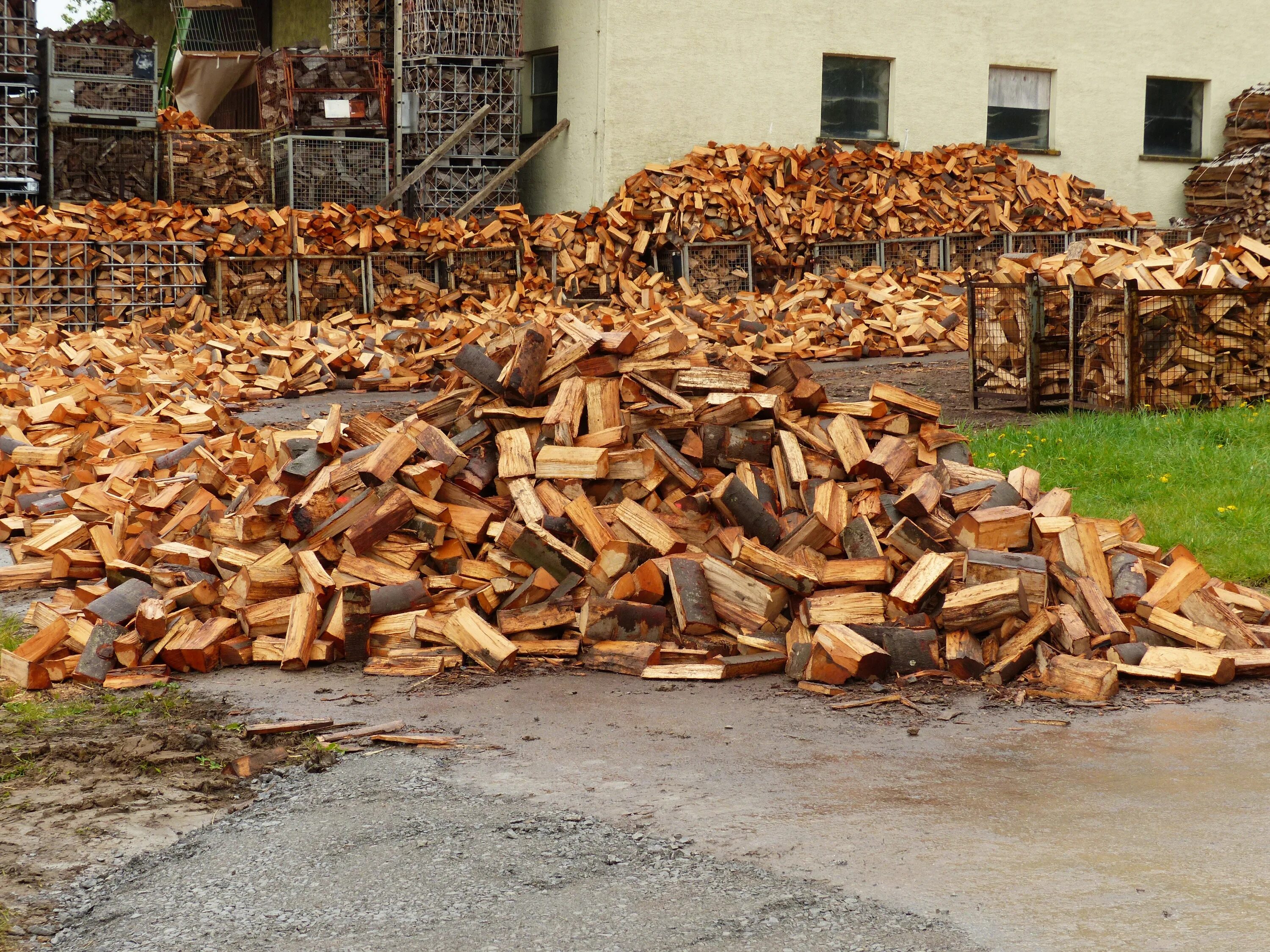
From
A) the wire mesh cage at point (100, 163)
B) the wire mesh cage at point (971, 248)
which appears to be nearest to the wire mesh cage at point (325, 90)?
the wire mesh cage at point (100, 163)

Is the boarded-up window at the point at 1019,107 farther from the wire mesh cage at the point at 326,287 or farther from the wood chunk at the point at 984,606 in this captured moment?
the wood chunk at the point at 984,606

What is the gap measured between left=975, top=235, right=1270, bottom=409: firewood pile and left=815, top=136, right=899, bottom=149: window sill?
32.5ft

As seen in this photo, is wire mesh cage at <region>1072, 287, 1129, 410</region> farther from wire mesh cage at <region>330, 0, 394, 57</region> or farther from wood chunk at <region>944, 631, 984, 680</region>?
wire mesh cage at <region>330, 0, 394, 57</region>

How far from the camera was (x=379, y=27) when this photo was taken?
73.5 ft

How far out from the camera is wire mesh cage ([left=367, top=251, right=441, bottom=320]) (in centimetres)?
1973

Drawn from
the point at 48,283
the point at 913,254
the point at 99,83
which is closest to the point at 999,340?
the point at 913,254

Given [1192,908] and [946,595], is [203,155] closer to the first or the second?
[946,595]

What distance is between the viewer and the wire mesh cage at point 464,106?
68.6ft

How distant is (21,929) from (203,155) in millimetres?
18816

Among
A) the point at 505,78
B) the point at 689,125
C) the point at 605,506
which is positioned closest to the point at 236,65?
the point at 505,78

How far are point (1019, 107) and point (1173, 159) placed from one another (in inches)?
125

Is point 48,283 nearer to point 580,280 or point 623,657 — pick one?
point 580,280

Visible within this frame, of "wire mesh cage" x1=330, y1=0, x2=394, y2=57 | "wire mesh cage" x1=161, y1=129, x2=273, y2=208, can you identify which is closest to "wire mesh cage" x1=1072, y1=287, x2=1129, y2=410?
"wire mesh cage" x1=161, y1=129, x2=273, y2=208

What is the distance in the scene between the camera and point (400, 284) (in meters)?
20.0
